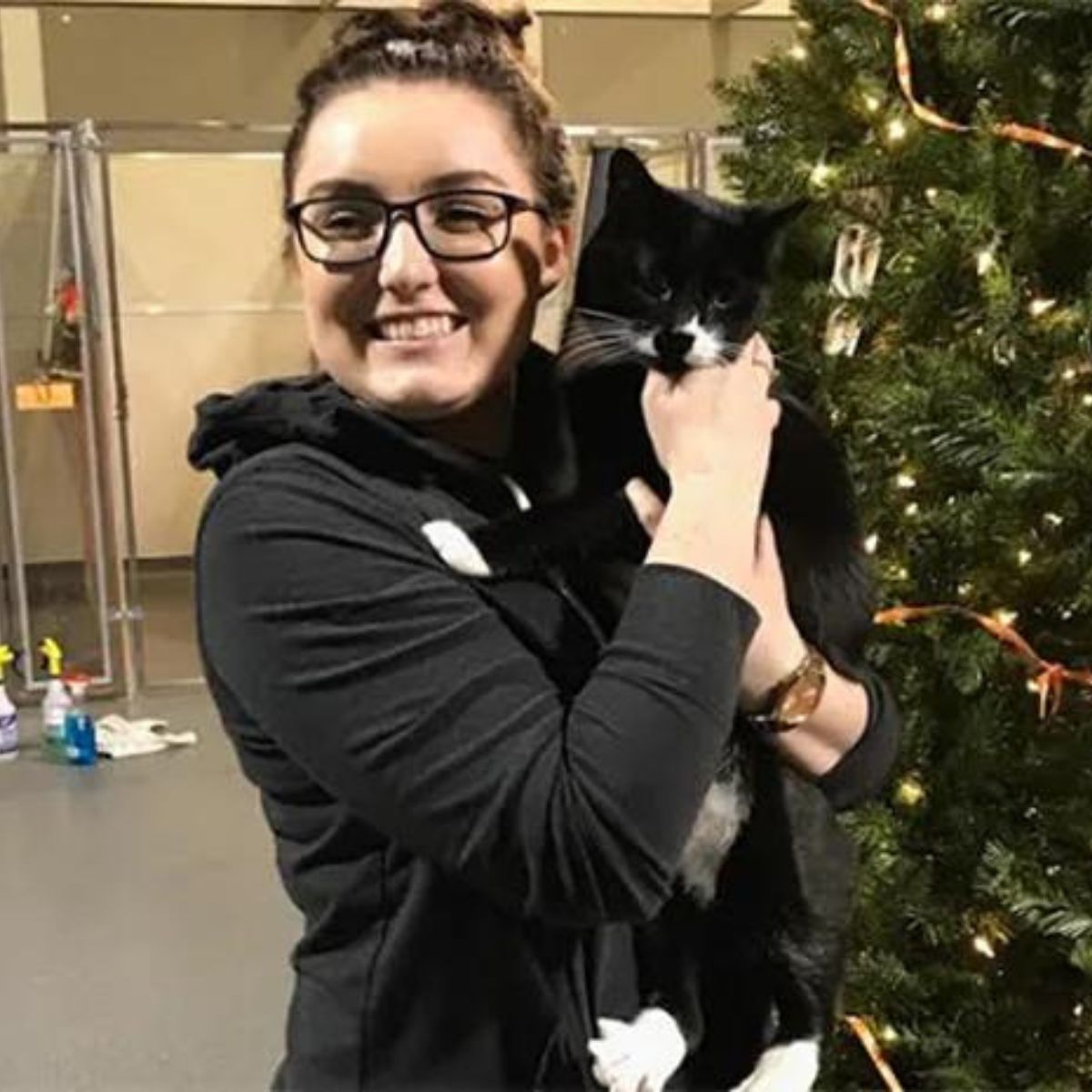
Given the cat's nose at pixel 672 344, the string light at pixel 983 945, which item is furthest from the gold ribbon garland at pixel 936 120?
the string light at pixel 983 945

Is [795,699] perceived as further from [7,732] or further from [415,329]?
[7,732]

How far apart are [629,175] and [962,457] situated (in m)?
0.48

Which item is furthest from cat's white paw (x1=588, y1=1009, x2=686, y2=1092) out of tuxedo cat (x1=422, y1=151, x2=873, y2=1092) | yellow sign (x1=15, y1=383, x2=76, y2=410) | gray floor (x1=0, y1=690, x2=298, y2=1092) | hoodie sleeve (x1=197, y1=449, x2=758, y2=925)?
yellow sign (x1=15, y1=383, x2=76, y2=410)

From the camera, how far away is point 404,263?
93 centimetres

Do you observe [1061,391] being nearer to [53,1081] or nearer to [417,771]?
[417,771]

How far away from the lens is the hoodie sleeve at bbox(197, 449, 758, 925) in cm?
82

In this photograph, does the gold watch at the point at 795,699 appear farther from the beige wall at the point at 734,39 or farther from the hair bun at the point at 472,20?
the beige wall at the point at 734,39

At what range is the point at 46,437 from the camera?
4.86 metres

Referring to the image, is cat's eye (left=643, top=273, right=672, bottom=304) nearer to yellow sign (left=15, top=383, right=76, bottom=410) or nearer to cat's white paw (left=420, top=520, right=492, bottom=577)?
cat's white paw (left=420, top=520, right=492, bottom=577)

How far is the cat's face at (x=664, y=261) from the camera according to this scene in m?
1.30

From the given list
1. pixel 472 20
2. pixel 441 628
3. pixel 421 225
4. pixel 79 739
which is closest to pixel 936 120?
pixel 472 20

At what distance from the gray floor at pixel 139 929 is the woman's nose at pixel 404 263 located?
1855 mm

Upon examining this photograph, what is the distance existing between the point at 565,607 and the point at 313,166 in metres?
0.31

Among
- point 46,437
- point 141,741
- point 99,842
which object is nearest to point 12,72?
point 46,437
